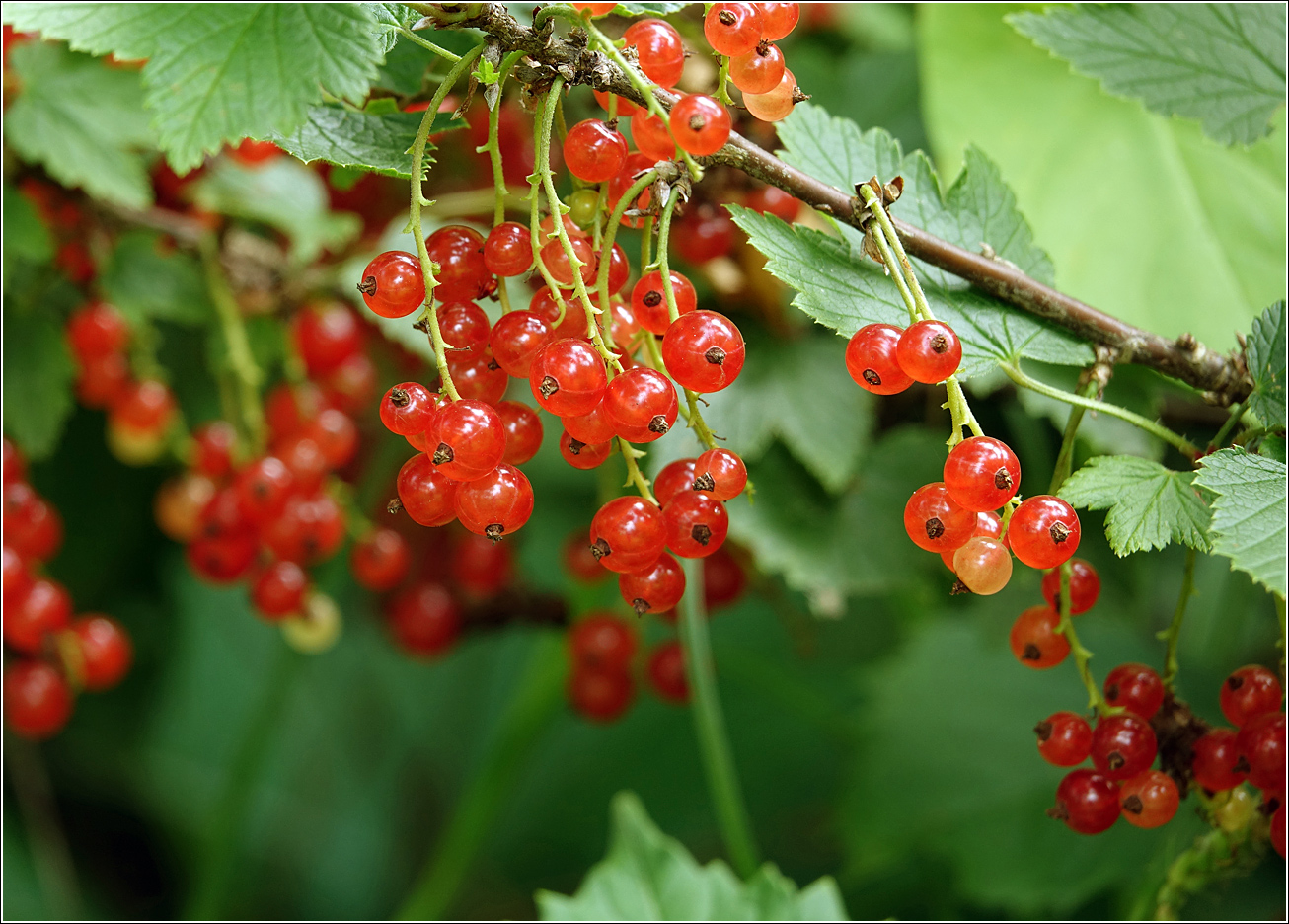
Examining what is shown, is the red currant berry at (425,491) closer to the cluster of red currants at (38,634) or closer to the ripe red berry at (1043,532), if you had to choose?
the ripe red berry at (1043,532)

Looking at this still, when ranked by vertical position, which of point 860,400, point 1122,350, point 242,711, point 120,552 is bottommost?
point 242,711

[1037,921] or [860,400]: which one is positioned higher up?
[860,400]

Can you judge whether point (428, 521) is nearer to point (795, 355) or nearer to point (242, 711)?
point (795, 355)

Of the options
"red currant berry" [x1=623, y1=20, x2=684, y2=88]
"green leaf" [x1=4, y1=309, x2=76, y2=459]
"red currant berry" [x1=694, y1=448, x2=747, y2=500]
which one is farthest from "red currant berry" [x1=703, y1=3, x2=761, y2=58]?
"green leaf" [x1=4, y1=309, x2=76, y2=459]

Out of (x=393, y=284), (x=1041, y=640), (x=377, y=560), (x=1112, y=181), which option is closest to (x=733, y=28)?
(x=393, y=284)

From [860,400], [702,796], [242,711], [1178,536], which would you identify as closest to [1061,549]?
[1178,536]
